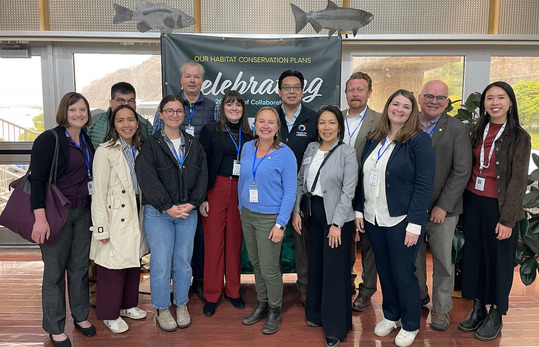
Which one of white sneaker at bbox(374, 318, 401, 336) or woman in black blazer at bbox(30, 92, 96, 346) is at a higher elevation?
woman in black blazer at bbox(30, 92, 96, 346)

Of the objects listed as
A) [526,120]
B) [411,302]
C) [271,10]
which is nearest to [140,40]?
[271,10]

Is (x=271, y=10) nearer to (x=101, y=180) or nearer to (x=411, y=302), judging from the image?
(x=101, y=180)

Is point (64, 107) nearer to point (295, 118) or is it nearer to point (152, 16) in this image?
point (152, 16)

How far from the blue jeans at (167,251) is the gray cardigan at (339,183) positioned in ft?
3.18

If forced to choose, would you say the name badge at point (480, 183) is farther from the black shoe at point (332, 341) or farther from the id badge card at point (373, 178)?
the black shoe at point (332, 341)

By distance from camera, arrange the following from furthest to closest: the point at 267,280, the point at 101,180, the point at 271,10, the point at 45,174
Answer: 1. the point at 271,10
2. the point at 267,280
3. the point at 101,180
4. the point at 45,174

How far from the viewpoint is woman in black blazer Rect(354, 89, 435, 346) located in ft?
8.11

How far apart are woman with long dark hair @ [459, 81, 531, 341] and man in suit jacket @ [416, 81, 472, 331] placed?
102mm

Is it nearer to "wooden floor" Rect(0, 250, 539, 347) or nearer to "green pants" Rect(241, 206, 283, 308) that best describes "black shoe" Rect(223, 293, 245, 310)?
"wooden floor" Rect(0, 250, 539, 347)

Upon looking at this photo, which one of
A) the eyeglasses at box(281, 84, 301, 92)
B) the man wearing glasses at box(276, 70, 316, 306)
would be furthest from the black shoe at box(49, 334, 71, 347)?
the eyeglasses at box(281, 84, 301, 92)

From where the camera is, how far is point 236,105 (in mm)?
2938

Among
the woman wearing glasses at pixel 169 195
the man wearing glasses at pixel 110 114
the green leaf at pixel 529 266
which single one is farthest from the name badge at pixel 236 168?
the green leaf at pixel 529 266

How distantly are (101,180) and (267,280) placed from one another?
1.31m

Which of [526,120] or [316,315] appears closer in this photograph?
[316,315]
